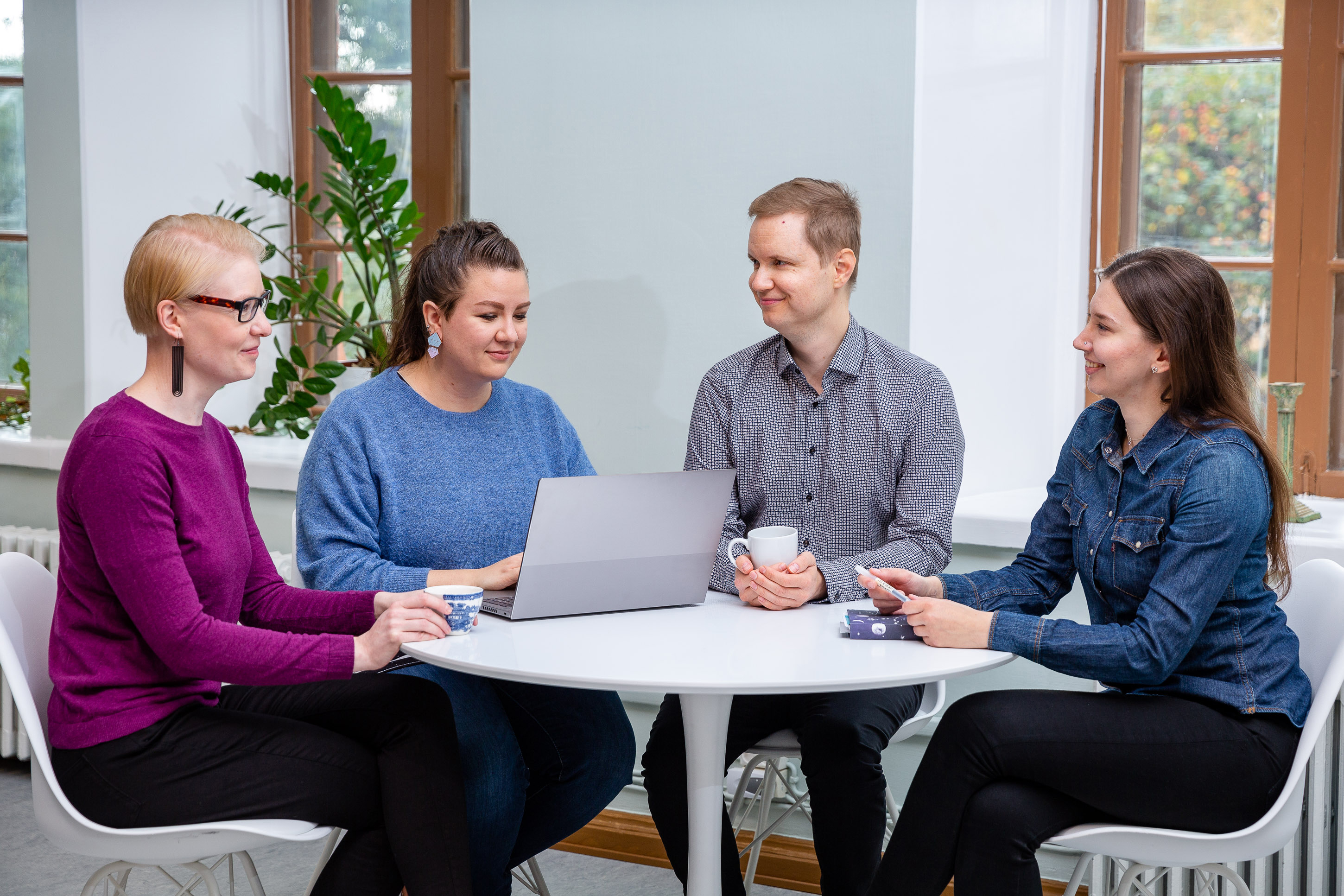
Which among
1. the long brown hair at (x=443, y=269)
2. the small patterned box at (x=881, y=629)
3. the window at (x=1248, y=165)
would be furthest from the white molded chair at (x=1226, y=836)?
the long brown hair at (x=443, y=269)

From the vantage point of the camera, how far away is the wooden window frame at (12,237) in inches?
154

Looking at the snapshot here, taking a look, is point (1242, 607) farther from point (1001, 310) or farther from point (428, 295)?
point (428, 295)

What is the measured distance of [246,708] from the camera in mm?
1849

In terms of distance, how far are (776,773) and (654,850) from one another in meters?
0.65

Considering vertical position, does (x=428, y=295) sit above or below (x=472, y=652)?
above

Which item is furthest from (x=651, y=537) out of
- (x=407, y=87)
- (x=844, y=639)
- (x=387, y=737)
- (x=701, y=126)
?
(x=407, y=87)

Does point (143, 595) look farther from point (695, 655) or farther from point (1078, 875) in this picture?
point (1078, 875)

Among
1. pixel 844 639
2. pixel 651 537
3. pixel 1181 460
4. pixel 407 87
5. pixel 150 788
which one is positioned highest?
pixel 407 87

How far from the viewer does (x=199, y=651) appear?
157cm

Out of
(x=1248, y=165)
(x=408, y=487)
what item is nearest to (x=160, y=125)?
(x=408, y=487)

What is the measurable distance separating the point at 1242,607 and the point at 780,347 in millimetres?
902

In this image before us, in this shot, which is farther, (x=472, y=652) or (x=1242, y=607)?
(x=1242, y=607)

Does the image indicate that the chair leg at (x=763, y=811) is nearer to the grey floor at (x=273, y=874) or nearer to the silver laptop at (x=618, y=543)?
the grey floor at (x=273, y=874)

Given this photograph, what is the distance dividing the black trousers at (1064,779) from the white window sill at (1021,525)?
69 cm
